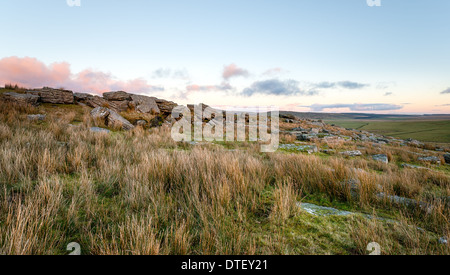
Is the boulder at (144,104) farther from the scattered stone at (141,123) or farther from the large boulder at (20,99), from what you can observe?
the large boulder at (20,99)

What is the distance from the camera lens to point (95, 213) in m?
2.18

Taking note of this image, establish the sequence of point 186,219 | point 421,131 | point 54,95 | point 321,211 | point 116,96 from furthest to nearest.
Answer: point 421,131, point 116,96, point 54,95, point 321,211, point 186,219

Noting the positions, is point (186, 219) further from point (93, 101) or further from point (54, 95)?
point (54, 95)

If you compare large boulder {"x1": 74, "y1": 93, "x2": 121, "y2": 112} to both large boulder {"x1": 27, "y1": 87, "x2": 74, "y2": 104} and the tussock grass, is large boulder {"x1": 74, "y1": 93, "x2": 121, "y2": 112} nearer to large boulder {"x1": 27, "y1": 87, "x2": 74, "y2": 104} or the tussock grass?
large boulder {"x1": 27, "y1": 87, "x2": 74, "y2": 104}

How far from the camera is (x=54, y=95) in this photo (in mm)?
14523

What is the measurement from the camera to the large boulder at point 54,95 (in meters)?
14.2

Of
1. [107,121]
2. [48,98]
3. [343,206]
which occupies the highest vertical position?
[48,98]

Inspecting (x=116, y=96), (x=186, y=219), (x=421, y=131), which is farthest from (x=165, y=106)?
(x=421, y=131)

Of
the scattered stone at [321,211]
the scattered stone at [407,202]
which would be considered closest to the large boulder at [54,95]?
the scattered stone at [321,211]

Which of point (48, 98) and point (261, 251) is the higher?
point (48, 98)

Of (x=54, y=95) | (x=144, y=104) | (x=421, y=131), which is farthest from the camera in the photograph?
(x=421, y=131)

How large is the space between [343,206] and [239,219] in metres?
1.92
